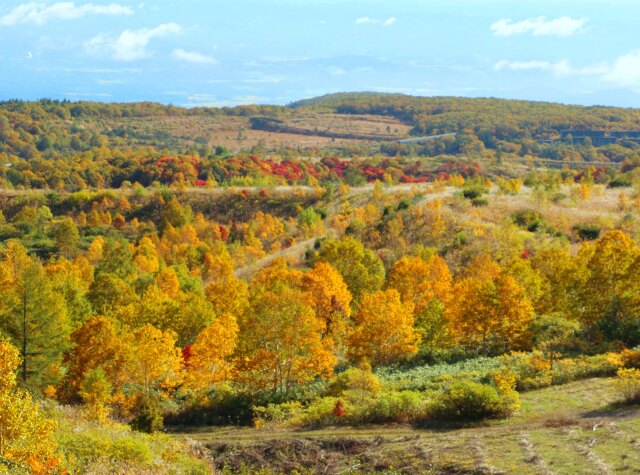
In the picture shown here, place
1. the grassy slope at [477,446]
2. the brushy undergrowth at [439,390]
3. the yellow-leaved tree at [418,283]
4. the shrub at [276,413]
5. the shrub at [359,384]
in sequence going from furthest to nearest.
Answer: the yellow-leaved tree at [418,283]
the shrub at [359,384]
the shrub at [276,413]
the brushy undergrowth at [439,390]
the grassy slope at [477,446]

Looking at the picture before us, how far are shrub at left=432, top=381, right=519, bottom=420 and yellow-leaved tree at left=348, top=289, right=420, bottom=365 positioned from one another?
13084mm

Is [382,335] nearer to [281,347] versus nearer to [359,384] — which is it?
[281,347]

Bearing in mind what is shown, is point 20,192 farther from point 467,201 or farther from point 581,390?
point 581,390

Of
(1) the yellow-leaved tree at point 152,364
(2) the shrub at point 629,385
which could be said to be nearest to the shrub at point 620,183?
(2) the shrub at point 629,385

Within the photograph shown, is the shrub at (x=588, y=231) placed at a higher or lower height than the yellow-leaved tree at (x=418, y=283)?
higher

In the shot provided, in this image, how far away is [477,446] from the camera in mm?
21938

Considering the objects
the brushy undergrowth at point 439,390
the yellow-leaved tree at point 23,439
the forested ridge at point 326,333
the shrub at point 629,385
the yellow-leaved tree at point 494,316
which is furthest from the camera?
the yellow-leaved tree at point 494,316

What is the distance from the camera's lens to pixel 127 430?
84.1 feet

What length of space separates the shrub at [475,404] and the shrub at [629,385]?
4.22 m

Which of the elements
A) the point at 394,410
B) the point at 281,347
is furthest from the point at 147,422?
the point at 394,410

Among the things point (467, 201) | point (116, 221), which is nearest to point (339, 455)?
point (467, 201)

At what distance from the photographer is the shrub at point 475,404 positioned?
26.1 metres

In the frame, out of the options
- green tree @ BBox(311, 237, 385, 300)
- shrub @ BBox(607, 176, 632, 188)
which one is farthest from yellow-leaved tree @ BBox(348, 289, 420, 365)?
shrub @ BBox(607, 176, 632, 188)

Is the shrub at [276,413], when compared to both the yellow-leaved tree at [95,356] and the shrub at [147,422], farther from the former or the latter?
the yellow-leaved tree at [95,356]
